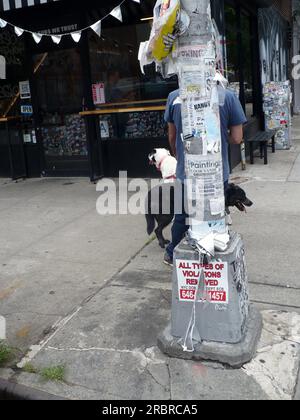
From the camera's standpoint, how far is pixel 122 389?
3.04 meters

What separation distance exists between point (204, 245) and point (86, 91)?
6.27 m

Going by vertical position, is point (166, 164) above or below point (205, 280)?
above

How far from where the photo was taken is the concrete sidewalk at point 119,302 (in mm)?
3064

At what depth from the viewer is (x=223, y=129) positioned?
392cm

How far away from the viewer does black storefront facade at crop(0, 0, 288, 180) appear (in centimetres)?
838

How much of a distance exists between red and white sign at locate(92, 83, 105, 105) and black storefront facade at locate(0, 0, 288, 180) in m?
0.02

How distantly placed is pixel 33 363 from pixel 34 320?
636 mm

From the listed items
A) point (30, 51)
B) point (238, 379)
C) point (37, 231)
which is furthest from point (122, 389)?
point (30, 51)

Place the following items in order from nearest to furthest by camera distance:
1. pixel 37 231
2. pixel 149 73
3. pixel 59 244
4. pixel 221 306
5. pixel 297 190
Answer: pixel 221 306
pixel 59 244
pixel 37 231
pixel 297 190
pixel 149 73

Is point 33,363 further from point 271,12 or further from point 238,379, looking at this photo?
point 271,12

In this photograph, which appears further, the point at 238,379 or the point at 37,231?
the point at 37,231

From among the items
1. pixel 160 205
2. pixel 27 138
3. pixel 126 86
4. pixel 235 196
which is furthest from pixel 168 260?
pixel 27 138

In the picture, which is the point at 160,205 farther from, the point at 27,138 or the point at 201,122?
the point at 27,138

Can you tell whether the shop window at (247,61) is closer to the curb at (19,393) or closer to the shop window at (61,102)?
the shop window at (61,102)
